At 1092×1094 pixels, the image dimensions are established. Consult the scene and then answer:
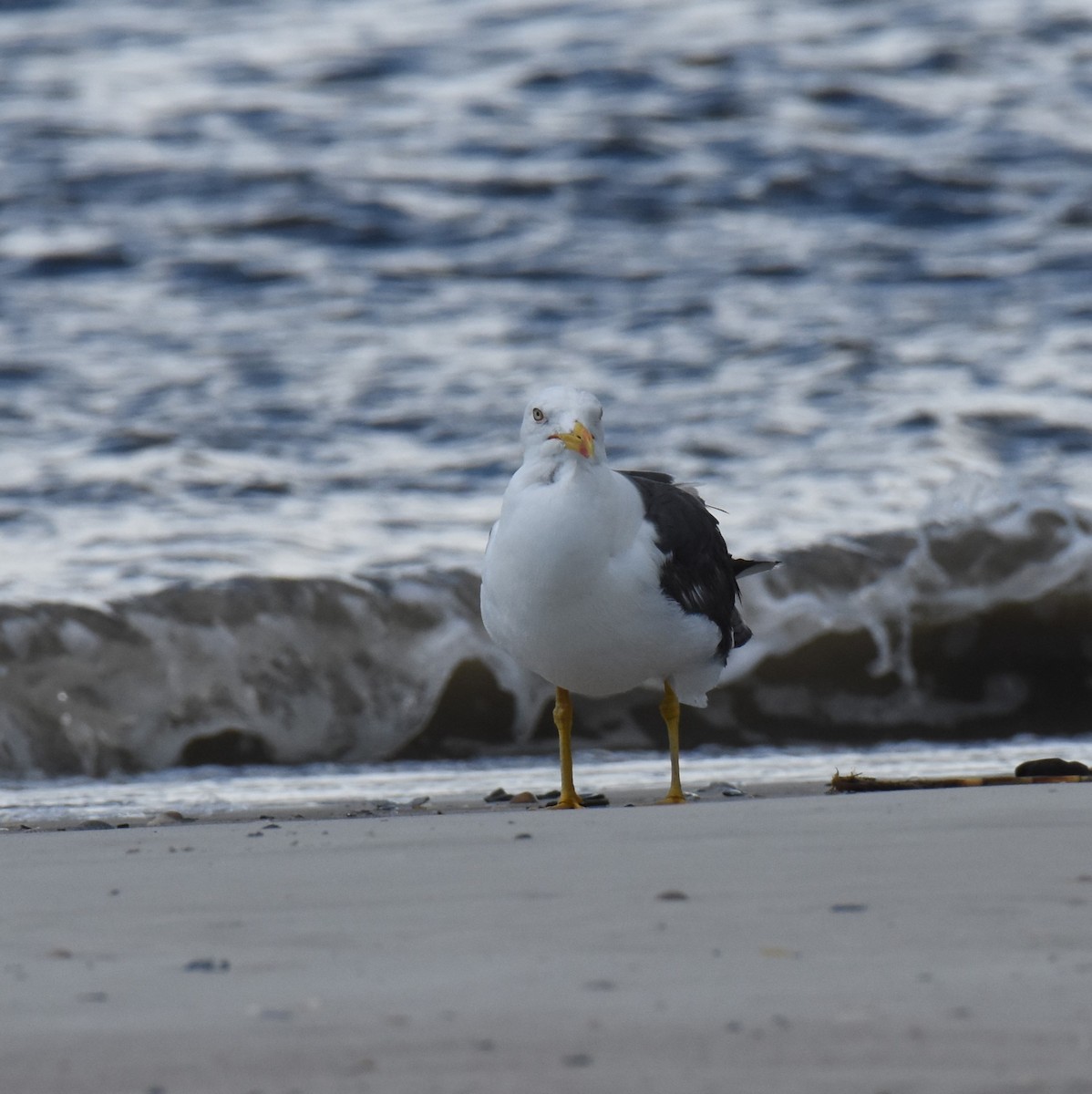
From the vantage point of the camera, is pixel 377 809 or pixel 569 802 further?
pixel 377 809

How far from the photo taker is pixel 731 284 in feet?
37.3

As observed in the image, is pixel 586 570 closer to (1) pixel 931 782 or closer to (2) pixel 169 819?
(1) pixel 931 782

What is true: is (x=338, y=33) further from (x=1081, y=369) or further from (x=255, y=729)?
(x=255, y=729)

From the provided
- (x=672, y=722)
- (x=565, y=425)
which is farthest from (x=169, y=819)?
(x=565, y=425)

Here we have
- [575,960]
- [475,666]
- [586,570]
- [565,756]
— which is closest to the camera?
[575,960]

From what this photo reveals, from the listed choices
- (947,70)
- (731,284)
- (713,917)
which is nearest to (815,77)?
(947,70)

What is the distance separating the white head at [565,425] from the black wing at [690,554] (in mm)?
279

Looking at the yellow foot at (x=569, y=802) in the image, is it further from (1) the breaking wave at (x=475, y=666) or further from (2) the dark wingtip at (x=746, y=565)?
(1) the breaking wave at (x=475, y=666)

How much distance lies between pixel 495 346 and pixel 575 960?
843 centimetres

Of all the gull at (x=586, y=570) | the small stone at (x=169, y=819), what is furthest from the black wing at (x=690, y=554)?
the small stone at (x=169, y=819)

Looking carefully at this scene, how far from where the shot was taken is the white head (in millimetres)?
4176

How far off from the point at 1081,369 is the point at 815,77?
5330mm

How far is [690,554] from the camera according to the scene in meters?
4.48

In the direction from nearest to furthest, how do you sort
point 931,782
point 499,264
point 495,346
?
point 931,782 < point 495,346 < point 499,264
